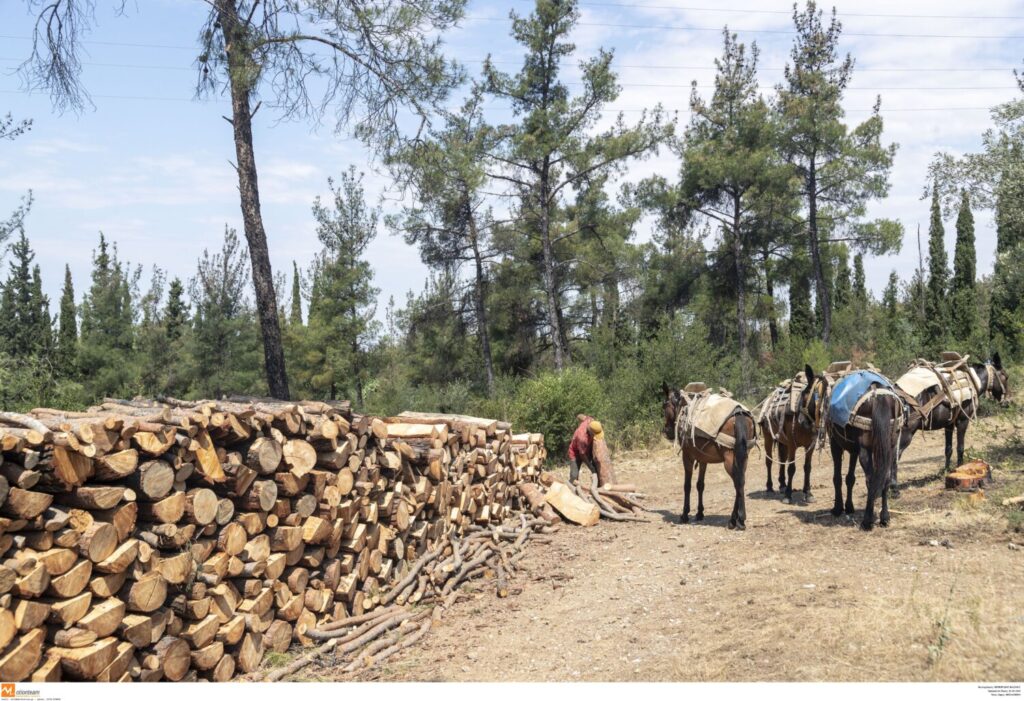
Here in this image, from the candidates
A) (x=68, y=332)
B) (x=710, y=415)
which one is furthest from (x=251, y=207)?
(x=68, y=332)

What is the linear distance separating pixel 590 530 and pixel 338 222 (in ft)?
80.9

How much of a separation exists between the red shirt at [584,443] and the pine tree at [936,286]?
818 inches

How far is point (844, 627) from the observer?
17.1ft

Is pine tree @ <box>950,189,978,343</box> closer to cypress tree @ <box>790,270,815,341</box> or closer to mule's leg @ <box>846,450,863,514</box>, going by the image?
cypress tree @ <box>790,270,815,341</box>

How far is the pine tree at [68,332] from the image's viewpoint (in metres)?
35.0

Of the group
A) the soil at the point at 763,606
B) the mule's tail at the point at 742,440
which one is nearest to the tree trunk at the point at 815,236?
the soil at the point at 763,606

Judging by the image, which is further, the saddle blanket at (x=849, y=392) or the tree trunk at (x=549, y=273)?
the tree trunk at (x=549, y=273)

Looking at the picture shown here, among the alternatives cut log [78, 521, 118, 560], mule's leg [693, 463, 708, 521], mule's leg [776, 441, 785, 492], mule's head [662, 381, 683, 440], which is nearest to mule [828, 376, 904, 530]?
mule's leg [693, 463, 708, 521]

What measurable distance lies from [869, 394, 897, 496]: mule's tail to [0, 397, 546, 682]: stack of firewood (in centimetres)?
440

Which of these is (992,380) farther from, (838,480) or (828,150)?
(828,150)

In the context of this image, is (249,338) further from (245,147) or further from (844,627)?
(844,627)

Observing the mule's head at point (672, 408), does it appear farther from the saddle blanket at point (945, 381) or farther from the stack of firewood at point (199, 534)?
the stack of firewood at point (199, 534)

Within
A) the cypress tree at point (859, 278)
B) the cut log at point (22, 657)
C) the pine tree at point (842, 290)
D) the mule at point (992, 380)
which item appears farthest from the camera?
the cypress tree at point (859, 278)
